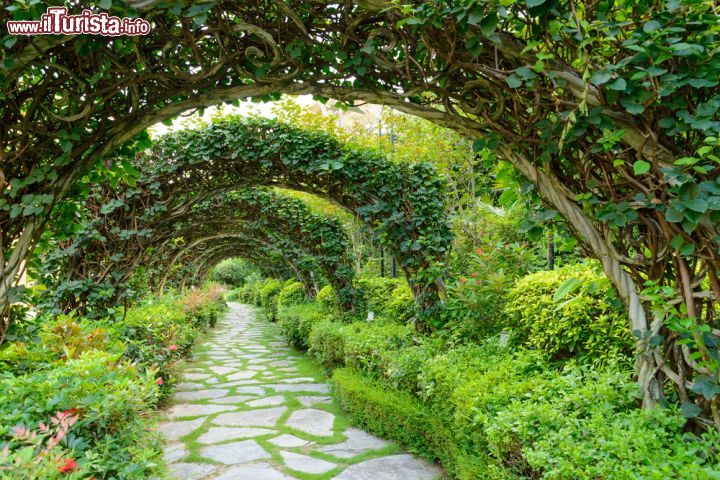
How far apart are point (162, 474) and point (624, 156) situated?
2.77m

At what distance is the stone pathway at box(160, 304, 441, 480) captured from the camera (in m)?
3.18

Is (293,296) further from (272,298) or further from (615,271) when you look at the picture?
(615,271)

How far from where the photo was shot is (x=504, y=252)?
12.7ft

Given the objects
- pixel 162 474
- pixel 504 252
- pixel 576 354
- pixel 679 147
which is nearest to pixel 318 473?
pixel 162 474

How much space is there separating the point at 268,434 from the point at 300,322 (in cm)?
436

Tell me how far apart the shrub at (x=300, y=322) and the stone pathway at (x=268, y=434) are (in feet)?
3.19

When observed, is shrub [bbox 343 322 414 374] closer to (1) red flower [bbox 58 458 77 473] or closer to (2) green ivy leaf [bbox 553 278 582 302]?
(2) green ivy leaf [bbox 553 278 582 302]

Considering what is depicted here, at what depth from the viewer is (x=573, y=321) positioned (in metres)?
2.65

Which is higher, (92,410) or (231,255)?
(231,255)

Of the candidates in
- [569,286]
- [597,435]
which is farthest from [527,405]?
[569,286]

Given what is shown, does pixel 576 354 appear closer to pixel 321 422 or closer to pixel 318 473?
pixel 318 473

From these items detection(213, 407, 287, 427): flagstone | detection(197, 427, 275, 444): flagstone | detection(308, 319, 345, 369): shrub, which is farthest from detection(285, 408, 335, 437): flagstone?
detection(308, 319, 345, 369): shrub

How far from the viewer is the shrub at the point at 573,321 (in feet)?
8.05

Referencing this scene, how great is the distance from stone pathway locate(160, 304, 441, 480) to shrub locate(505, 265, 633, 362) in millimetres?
1254
